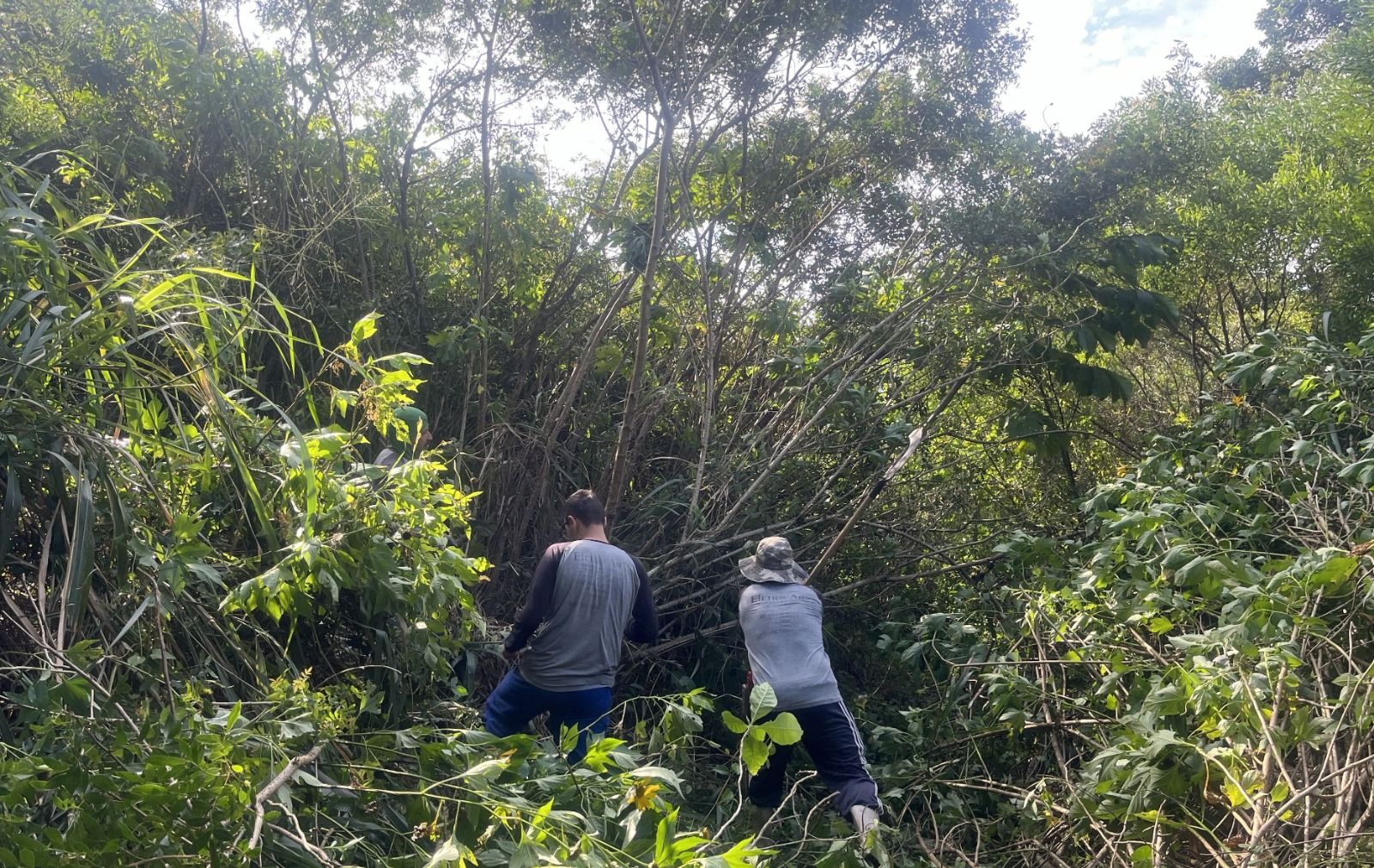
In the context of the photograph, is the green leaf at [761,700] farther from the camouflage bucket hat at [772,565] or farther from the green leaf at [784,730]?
the camouflage bucket hat at [772,565]

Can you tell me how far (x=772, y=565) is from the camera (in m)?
4.50

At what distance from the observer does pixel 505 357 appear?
607 centimetres

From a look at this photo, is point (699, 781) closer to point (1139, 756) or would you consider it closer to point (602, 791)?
point (1139, 756)

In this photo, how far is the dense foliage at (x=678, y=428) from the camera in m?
2.30

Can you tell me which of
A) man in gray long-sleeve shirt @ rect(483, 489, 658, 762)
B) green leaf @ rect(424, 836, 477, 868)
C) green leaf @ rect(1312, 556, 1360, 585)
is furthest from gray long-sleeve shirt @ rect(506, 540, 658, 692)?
green leaf @ rect(1312, 556, 1360, 585)

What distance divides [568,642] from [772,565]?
1002 mm

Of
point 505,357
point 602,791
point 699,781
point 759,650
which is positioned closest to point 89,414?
point 602,791

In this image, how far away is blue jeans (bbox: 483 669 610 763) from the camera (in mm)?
4016

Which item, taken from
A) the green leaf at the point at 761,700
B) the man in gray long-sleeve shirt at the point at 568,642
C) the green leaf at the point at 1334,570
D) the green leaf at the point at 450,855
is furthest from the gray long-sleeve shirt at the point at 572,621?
the green leaf at the point at 1334,570

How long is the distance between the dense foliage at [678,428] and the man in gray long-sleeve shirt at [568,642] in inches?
9.6

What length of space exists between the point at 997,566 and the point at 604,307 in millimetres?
2691

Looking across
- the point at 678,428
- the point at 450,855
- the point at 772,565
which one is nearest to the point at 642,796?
the point at 450,855

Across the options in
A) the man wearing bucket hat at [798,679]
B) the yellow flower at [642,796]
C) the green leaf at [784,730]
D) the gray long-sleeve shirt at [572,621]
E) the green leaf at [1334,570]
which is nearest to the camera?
the yellow flower at [642,796]

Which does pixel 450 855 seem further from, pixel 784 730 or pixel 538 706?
pixel 538 706
